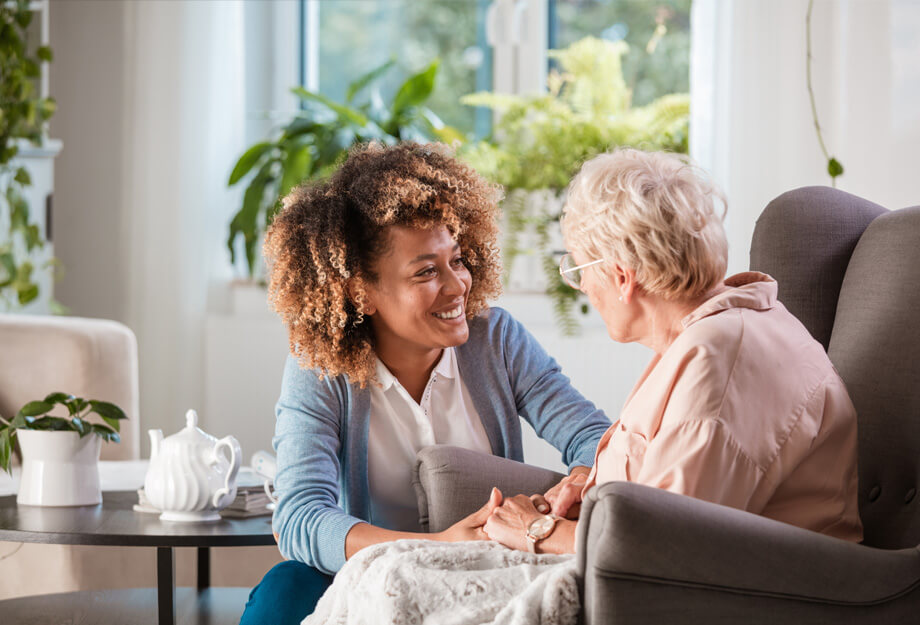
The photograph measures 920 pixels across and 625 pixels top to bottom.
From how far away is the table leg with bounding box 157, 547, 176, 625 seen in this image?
1.70 m

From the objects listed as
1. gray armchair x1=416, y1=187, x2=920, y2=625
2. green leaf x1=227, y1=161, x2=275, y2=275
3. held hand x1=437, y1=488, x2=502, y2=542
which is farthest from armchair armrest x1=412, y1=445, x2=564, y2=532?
green leaf x1=227, y1=161, x2=275, y2=275

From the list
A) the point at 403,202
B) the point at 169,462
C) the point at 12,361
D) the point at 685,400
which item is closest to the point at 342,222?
the point at 403,202

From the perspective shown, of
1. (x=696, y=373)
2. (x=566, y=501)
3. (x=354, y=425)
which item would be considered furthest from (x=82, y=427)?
(x=696, y=373)

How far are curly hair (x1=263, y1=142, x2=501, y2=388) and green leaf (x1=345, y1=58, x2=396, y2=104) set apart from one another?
1.74m

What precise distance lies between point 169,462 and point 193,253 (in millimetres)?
1781

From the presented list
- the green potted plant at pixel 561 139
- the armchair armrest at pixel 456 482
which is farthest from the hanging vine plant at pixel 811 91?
the armchair armrest at pixel 456 482

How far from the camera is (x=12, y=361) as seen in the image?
2.63 m

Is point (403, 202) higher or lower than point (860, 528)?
higher

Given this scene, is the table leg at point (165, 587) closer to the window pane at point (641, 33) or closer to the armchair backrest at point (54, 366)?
the armchair backrest at point (54, 366)

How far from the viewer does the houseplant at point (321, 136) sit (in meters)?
3.23

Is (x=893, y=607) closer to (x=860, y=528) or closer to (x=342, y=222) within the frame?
(x=860, y=528)

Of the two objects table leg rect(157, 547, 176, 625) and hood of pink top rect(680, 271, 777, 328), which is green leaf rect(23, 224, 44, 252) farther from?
hood of pink top rect(680, 271, 777, 328)

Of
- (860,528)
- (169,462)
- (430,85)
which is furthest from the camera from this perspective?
(430,85)

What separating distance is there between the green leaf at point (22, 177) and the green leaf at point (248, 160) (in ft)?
2.02
